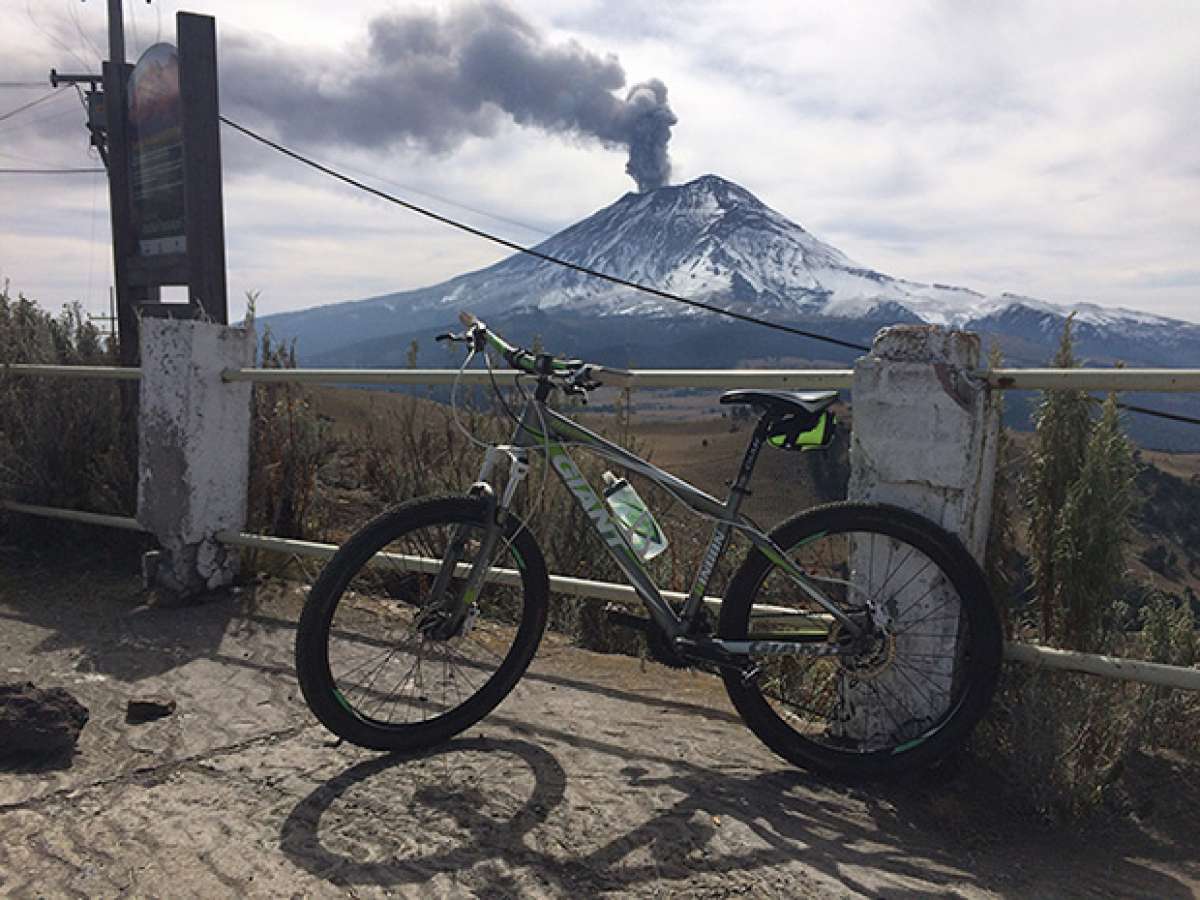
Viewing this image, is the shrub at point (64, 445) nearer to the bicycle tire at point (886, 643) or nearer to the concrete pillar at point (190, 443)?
the concrete pillar at point (190, 443)

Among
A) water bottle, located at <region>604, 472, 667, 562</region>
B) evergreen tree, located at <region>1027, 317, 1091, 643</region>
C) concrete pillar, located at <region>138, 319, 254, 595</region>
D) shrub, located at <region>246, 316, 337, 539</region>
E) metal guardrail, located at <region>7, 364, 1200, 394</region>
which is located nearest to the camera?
metal guardrail, located at <region>7, 364, 1200, 394</region>

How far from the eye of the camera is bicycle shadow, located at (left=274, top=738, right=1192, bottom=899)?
2.23m

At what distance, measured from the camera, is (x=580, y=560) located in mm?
4910

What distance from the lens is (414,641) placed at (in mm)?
3002

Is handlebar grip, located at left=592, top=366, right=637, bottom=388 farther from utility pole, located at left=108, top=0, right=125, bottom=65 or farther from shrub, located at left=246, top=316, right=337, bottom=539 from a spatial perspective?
utility pole, located at left=108, top=0, right=125, bottom=65

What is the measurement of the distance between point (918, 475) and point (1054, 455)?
1062 millimetres

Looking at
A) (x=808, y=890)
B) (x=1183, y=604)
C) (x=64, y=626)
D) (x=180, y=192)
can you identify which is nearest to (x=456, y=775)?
(x=808, y=890)

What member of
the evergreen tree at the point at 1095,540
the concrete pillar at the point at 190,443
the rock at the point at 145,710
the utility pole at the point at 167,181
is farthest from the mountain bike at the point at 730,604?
the utility pole at the point at 167,181

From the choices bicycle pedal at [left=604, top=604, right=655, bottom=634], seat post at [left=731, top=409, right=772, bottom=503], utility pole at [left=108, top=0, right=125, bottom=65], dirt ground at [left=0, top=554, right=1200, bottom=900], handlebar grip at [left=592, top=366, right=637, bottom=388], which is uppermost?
utility pole at [left=108, top=0, right=125, bottom=65]

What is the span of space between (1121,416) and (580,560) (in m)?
2.75

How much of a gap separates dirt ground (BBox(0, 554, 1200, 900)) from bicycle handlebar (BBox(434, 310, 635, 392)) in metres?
1.26

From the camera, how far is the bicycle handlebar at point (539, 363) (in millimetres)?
2926

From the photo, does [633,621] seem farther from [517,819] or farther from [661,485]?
[517,819]

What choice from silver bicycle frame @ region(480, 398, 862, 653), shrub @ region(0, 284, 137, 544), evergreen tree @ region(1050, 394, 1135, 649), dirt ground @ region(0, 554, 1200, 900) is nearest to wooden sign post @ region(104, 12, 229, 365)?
shrub @ region(0, 284, 137, 544)
